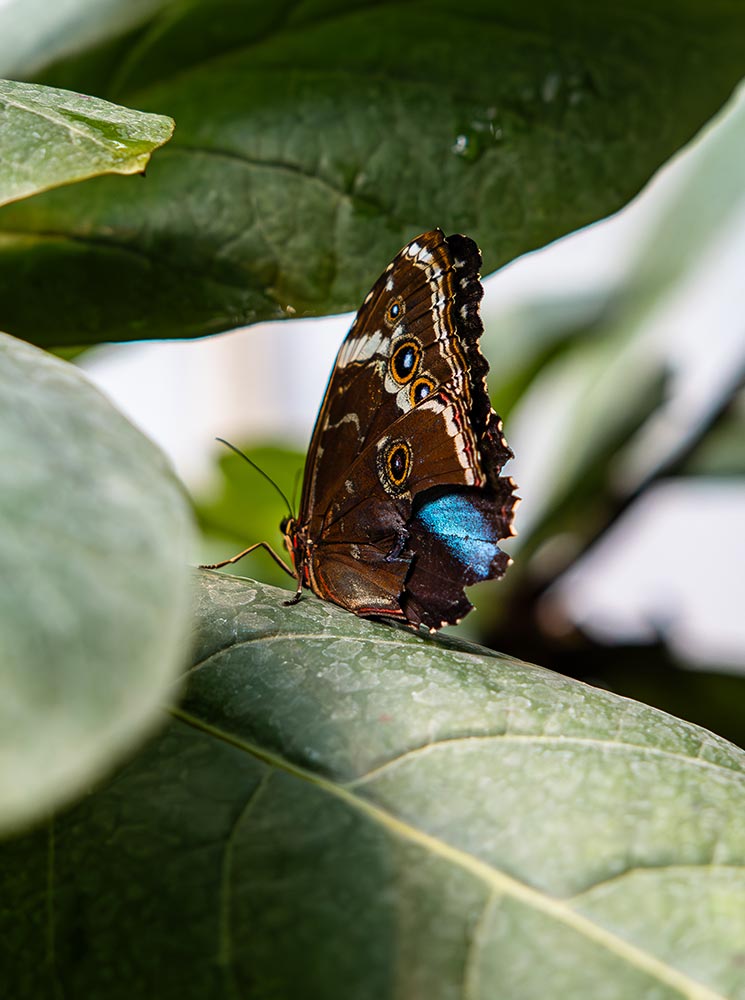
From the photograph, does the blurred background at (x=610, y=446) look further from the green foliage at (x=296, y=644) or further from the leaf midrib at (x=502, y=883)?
the leaf midrib at (x=502, y=883)

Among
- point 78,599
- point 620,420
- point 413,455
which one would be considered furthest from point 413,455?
point 620,420

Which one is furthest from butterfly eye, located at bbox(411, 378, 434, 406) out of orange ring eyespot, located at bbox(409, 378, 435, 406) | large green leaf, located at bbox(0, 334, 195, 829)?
large green leaf, located at bbox(0, 334, 195, 829)

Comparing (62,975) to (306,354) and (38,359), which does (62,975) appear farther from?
(306,354)

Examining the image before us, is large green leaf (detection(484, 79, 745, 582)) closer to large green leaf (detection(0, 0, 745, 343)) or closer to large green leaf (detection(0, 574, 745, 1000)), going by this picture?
large green leaf (detection(0, 0, 745, 343))

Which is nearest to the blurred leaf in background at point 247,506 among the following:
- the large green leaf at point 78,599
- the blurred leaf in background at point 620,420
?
the blurred leaf in background at point 620,420

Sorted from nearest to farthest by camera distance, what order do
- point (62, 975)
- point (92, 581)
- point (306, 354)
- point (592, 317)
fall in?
point (92, 581), point (62, 975), point (592, 317), point (306, 354)

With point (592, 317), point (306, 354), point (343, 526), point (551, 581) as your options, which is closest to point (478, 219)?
point (343, 526)

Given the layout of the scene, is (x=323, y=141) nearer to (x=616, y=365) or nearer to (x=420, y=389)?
(x=420, y=389)
